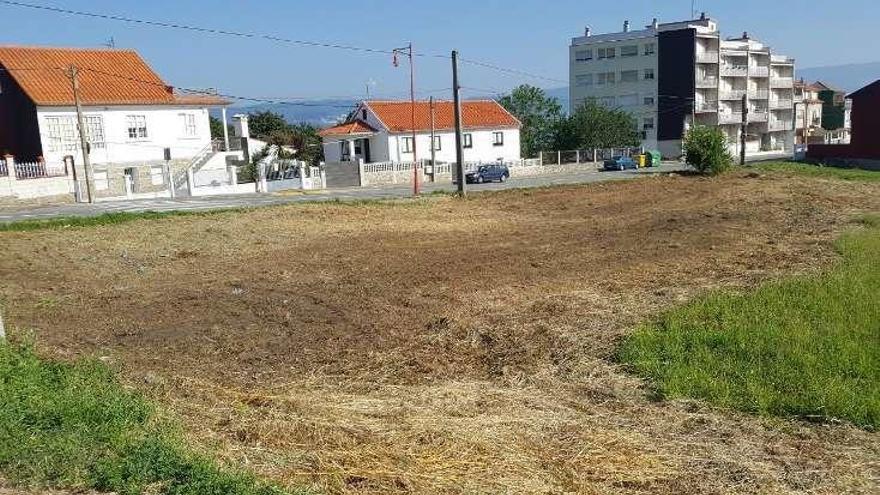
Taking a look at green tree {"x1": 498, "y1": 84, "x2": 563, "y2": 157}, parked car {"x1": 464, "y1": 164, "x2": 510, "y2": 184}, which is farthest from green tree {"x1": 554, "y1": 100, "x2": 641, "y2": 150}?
parked car {"x1": 464, "y1": 164, "x2": 510, "y2": 184}

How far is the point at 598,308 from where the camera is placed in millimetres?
12508

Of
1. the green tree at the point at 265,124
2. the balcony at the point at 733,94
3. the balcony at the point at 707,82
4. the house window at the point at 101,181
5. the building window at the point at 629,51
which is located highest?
the building window at the point at 629,51

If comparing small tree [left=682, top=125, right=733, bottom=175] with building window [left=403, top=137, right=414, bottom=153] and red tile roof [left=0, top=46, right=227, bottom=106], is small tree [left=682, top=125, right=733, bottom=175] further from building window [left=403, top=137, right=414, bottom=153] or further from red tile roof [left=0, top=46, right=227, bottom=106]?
red tile roof [left=0, top=46, right=227, bottom=106]

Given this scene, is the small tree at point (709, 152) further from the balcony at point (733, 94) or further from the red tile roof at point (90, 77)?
→ the balcony at point (733, 94)

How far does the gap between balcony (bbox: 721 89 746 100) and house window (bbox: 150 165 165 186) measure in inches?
2707

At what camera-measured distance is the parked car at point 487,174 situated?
54375 mm

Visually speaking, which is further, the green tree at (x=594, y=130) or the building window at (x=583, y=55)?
the building window at (x=583, y=55)

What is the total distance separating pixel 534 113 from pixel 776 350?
75.3 metres

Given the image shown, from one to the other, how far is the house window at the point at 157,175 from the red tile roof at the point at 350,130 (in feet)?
57.1

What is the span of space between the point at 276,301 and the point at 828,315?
9296 millimetres

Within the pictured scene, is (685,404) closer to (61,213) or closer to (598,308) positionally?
(598,308)

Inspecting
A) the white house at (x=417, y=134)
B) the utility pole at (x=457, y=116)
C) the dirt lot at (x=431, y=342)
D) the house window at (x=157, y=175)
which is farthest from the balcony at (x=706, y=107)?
the dirt lot at (x=431, y=342)

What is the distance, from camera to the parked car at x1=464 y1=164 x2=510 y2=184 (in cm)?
5438

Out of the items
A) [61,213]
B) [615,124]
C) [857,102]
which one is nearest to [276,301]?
[61,213]
